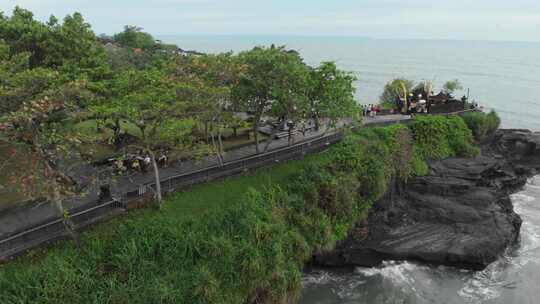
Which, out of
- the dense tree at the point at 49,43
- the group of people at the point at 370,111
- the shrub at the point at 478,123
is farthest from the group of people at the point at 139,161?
the shrub at the point at 478,123

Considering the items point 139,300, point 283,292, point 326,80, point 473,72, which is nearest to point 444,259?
point 283,292

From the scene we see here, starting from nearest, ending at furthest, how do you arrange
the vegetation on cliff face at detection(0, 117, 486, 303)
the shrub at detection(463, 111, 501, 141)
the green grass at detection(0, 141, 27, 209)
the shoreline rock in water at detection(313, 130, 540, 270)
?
the vegetation on cliff face at detection(0, 117, 486, 303) → the green grass at detection(0, 141, 27, 209) → the shoreline rock in water at detection(313, 130, 540, 270) → the shrub at detection(463, 111, 501, 141)

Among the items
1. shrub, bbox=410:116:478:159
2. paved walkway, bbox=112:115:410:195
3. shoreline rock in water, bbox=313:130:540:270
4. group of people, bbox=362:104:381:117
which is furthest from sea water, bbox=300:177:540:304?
group of people, bbox=362:104:381:117

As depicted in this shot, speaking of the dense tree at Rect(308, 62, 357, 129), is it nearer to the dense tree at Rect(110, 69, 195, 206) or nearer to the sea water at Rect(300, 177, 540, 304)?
the dense tree at Rect(110, 69, 195, 206)

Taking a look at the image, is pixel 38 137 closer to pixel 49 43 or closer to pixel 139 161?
pixel 139 161

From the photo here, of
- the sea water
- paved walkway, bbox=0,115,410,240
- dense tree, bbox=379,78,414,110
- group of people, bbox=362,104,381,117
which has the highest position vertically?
dense tree, bbox=379,78,414,110

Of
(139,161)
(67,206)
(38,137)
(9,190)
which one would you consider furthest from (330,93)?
(9,190)
